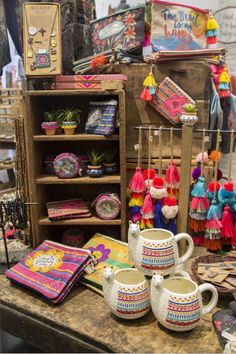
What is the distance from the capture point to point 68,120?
1.36 meters

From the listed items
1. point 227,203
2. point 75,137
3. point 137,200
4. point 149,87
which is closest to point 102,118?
point 75,137

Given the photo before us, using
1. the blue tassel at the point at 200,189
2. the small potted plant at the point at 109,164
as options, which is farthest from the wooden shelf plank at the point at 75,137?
the blue tassel at the point at 200,189

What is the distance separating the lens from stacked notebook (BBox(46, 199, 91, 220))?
136 cm

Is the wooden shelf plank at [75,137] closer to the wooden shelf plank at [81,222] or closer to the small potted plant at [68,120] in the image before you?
the small potted plant at [68,120]

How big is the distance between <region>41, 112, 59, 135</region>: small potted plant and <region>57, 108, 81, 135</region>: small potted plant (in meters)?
0.03

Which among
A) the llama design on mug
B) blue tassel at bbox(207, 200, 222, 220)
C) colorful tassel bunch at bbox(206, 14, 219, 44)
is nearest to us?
the llama design on mug

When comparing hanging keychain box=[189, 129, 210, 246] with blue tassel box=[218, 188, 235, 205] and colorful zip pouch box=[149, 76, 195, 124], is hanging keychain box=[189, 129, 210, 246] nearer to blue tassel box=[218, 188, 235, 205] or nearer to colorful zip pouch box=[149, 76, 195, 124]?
blue tassel box=[218, 188, 235, 205]

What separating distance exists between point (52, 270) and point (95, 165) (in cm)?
43

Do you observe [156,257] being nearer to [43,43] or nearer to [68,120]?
[68,120]

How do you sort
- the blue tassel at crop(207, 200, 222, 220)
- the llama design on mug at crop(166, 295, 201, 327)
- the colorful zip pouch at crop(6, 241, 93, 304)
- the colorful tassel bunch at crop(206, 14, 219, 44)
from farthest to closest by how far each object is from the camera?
1. the colorful tassel bunch at crop(206, 14, 219, 44)
2. the blue tassel at crop(207, 200, 222, 220)
3. the colorful zip pouch at crop(6, 241, 93, 304)
4. the llama design on mug at crop(166, 295, 201, 327)

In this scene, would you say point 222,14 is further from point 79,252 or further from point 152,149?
point 79,252

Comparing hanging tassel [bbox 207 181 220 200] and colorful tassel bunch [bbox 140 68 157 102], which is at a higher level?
colorful tassel bunch [bbox 140 68 157 102]

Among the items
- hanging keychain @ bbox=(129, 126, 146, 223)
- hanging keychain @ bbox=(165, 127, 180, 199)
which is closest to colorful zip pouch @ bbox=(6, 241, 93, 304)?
hanging keychain @ bbox=(129, 126, 146, 223)

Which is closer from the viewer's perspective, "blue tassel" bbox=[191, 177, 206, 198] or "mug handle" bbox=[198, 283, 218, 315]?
"mug handle" bbox=[198, 283, 218, 315]
